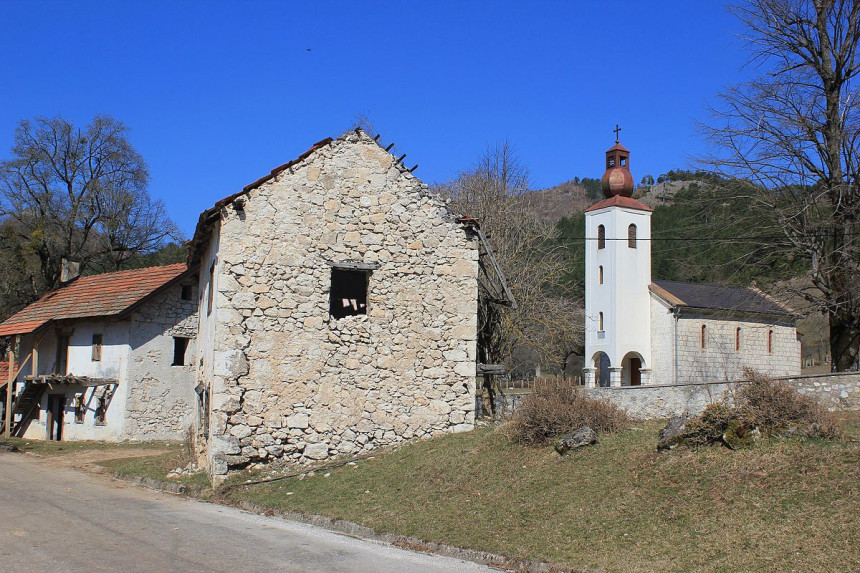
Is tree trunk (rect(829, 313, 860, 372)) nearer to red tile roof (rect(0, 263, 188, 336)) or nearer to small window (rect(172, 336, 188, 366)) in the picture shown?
red tile roof (rect(0, 263, 188, 336))

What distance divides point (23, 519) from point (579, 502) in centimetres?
814

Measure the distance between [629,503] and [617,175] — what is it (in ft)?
141

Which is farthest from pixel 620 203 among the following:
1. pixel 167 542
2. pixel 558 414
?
pixel 167 542

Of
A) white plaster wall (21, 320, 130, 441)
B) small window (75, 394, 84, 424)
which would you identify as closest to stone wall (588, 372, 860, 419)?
white plaster wall (21, 320, 130, 441)

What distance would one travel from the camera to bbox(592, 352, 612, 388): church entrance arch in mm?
49969

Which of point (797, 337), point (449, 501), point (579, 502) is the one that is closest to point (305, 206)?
point (449, 501)

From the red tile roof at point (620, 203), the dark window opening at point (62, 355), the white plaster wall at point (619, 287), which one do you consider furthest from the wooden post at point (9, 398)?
the red tile roof at point (620, 203)

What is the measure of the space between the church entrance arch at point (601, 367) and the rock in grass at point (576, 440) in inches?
1489

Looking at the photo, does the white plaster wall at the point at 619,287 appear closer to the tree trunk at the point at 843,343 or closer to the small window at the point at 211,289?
the tree trunk at the point at 843,343

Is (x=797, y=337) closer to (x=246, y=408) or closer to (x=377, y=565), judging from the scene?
(x=246, y=408)

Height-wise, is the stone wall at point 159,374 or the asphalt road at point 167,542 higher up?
the stone wall at point 159,374

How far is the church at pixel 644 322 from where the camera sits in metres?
47.0

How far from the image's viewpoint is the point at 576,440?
1245 centimetres

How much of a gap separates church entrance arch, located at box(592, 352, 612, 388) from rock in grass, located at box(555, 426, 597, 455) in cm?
3783
